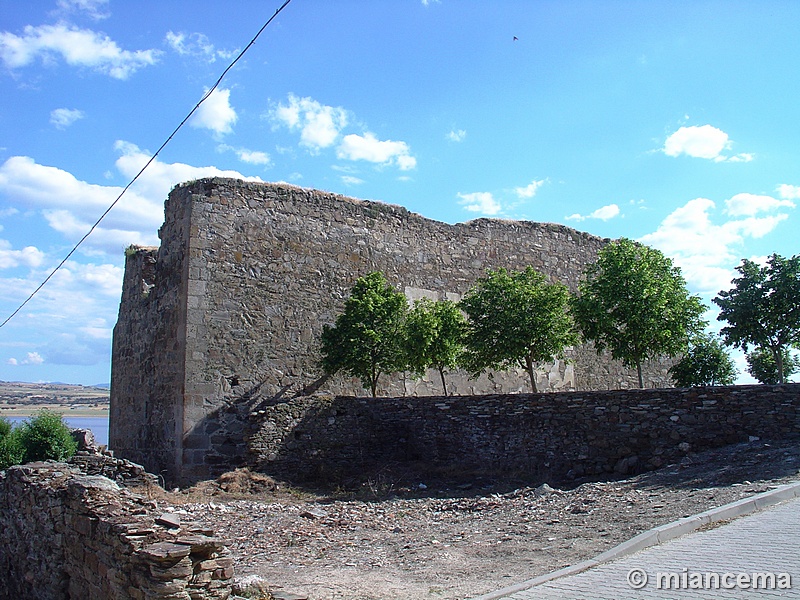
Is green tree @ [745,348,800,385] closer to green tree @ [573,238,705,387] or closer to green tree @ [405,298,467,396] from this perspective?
green tree @ [573,238,705,387]

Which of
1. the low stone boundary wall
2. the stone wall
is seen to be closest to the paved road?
the low stone boundary wall

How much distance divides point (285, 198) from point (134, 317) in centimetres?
492

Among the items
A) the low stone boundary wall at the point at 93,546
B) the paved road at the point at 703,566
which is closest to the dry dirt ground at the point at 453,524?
the paved road at the point at 703,566

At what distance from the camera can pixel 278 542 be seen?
9.36 meters

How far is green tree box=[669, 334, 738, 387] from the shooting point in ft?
64.4

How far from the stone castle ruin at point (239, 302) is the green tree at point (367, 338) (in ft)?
2.55

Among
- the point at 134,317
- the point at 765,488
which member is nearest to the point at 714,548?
the point at 765,488

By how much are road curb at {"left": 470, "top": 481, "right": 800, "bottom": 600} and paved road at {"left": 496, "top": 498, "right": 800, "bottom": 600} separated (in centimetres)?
9

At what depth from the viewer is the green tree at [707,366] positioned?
1962 centimetres

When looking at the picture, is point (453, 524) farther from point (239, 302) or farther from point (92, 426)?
point (92, 426)

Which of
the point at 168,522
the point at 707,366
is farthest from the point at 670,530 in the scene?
the point at 707,366

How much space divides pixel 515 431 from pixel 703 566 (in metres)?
7.55

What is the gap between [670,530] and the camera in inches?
290

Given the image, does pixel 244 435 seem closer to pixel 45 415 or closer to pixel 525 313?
pixel 45 415
